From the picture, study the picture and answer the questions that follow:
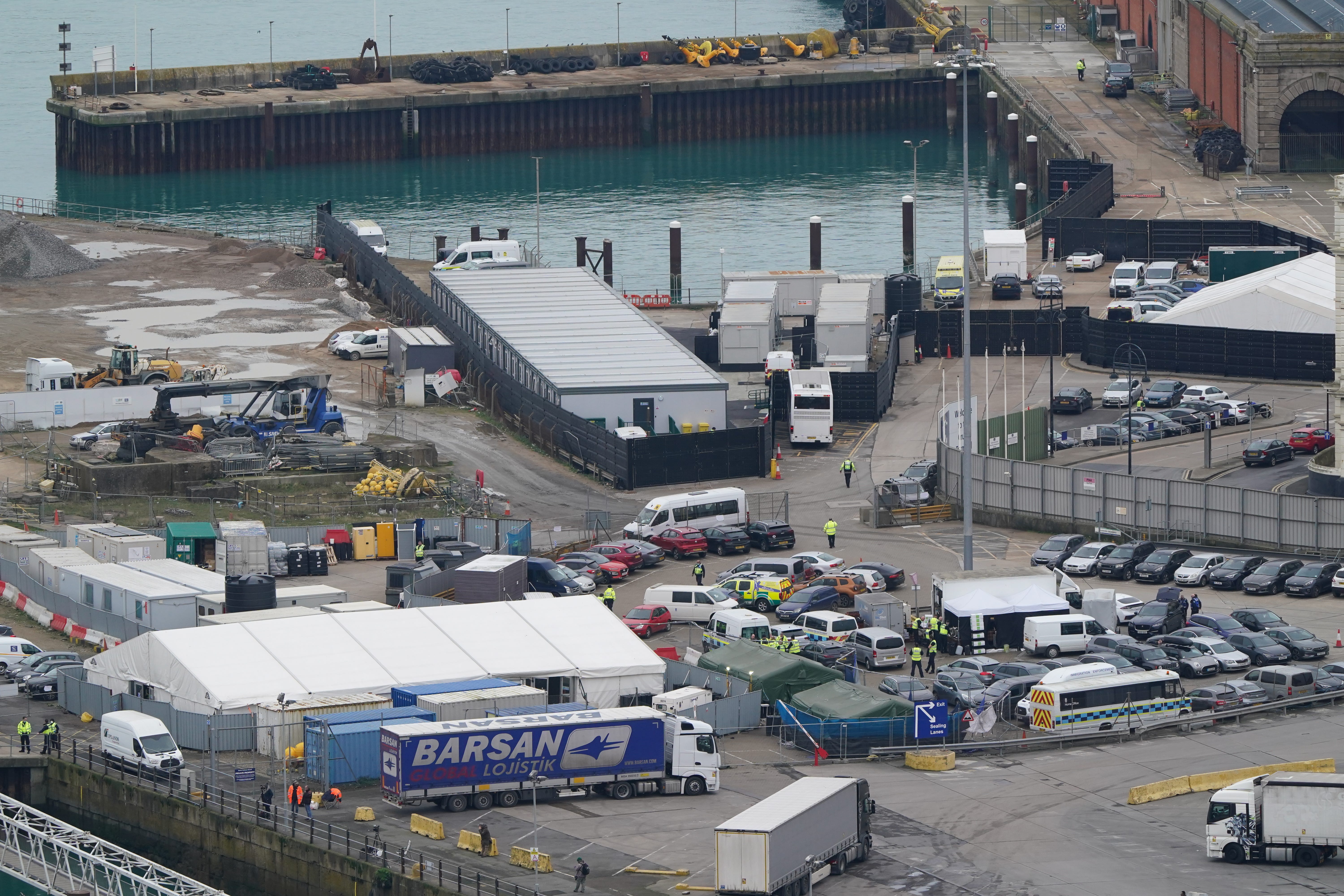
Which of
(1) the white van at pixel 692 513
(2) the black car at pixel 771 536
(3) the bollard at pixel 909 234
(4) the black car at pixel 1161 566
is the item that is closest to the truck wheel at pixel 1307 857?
(4) the black car at pixel 1161 566

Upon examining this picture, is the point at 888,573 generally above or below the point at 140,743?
above

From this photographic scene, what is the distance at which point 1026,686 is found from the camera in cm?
7094

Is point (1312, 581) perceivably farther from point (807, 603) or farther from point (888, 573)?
point (807, 603)

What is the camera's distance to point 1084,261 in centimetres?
13662

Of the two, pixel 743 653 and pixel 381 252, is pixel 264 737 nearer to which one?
pixel 743 653

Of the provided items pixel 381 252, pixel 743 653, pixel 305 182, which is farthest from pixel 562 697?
pixel 305 182

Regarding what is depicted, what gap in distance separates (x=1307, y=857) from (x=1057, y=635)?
19.6 meters

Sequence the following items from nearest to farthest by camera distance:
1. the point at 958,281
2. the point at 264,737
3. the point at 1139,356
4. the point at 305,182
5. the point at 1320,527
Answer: the point at 264,737 → the point at 1320,527 → the point at 1139,356 → the point at 958,281 → the point at 305,182

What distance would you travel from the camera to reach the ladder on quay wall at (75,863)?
5972 cm

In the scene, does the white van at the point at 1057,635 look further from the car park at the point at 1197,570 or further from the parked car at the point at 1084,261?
the parked car at the point at 1084,261

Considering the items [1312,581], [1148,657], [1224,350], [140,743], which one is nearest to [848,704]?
[1148,657]

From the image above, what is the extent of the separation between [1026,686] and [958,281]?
200 feet

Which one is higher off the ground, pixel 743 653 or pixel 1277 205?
pixel 1277 205

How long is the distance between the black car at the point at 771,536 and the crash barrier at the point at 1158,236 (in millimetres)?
53127
